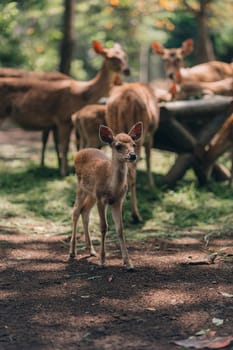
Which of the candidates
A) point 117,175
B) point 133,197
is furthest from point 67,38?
point 117,175

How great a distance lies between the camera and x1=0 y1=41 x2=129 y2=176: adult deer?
12062 millimetres

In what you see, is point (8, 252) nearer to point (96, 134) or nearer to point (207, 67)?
point (96, 134)

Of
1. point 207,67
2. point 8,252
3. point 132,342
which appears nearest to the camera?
point 132,342

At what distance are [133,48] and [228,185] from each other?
944 cm

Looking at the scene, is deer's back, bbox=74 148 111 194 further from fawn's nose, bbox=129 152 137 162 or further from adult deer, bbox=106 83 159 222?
adult deer, bbox=106 83 159 222

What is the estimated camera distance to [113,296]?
6.11 m

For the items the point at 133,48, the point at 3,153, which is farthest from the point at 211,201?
the point at 133,48

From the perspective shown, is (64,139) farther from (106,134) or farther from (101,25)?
(101,25)

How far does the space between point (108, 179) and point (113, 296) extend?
4.39ft

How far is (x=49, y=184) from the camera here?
1114 centimetres

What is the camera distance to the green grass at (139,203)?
9086 mm

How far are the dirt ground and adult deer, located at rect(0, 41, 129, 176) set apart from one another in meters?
4.20

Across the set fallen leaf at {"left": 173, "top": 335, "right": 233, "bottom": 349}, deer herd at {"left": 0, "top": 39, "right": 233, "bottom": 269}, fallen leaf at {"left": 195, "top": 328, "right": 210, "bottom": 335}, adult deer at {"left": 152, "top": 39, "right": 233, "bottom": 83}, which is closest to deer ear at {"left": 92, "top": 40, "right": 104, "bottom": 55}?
deer herd at {"left": 0, "top": 39, "right": 233, "bottom": 269}

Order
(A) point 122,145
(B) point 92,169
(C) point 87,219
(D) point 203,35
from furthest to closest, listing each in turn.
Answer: (D) point 203,35
(C) point 87,219
(B) point 92,169
(A) point 122,145
